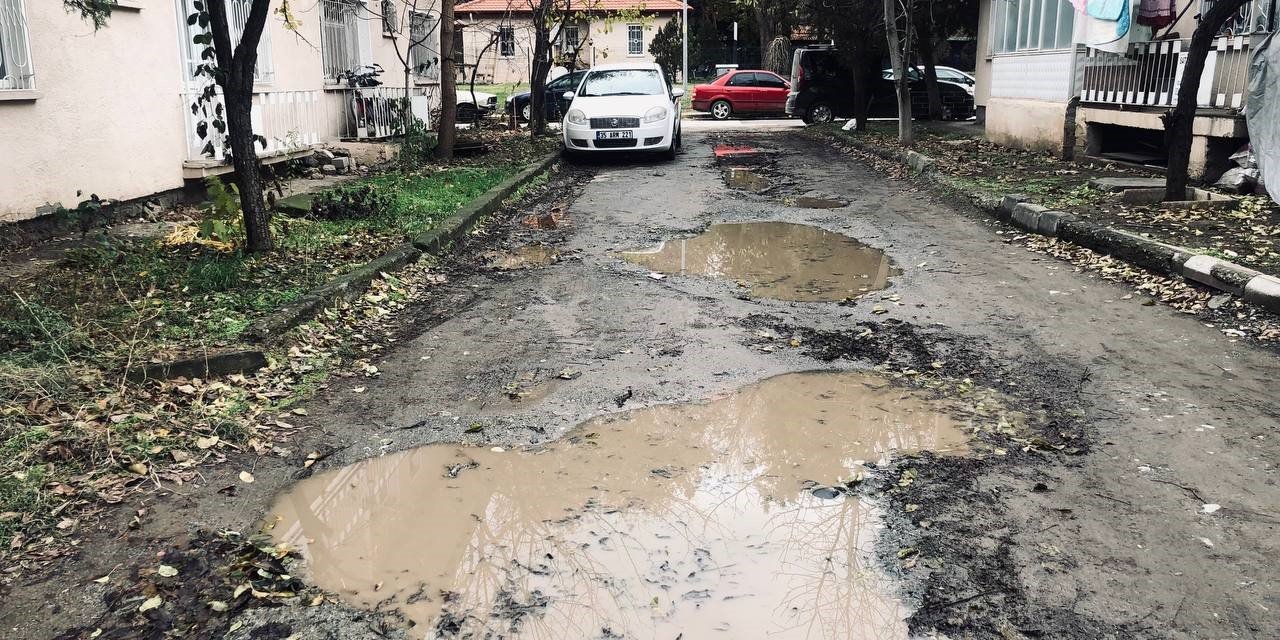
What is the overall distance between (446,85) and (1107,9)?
889 centimetres

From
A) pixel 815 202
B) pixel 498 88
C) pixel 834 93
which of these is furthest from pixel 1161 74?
pixel 498 88

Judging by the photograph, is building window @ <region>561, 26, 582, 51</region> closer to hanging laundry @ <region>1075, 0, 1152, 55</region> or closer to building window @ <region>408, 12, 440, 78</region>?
building window @ <region>408, 12, 440, 78</region>

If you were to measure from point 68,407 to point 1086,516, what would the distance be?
4.16 meters

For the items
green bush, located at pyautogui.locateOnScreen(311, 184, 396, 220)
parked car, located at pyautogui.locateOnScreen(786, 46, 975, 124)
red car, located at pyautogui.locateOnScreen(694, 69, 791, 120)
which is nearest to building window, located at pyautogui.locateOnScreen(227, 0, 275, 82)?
green bush, located at pyautogui.locateOnScreen(311, 184, 396, 220)

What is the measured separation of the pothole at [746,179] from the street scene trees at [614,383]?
33 cm

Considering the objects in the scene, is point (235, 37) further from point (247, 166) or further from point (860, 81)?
point (860, 81)

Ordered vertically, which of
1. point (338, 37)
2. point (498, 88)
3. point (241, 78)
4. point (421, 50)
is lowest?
point (241, 78)

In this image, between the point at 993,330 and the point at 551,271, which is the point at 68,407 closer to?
the point at 551,271

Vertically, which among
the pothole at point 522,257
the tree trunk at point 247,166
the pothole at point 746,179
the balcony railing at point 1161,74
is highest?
the balcony railing at point 1161,74

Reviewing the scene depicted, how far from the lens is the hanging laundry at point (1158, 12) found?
1162cm

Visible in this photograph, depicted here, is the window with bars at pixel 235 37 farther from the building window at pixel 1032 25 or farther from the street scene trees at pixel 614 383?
the building window at pixel 1032 25

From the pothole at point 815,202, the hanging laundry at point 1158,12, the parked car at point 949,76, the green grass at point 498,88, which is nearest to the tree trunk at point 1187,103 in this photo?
the pothole at point 815,202

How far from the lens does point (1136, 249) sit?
274 inches

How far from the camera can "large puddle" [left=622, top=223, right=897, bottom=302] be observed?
6.57 meters
